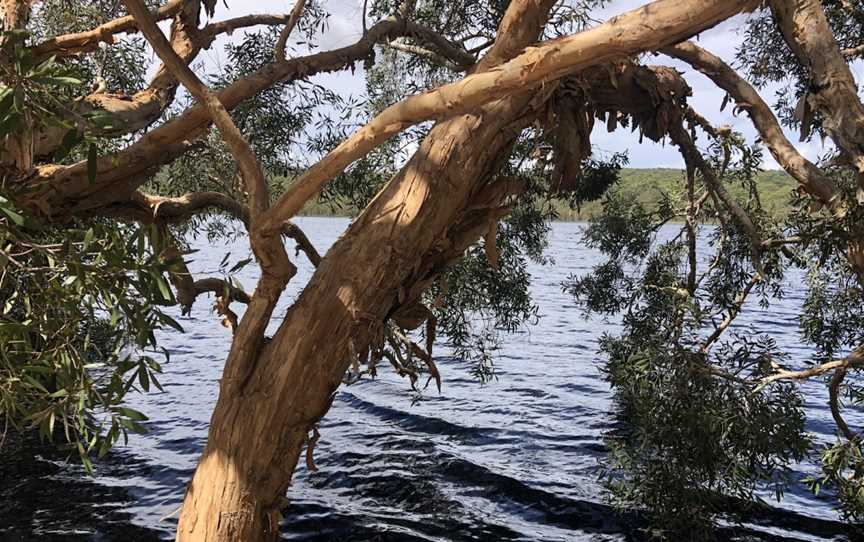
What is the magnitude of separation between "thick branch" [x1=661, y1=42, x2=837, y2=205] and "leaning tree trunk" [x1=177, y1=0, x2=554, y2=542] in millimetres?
1637

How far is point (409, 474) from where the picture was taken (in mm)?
10570

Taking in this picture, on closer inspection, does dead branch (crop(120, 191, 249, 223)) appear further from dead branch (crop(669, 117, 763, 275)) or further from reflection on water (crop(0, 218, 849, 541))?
dead branch (crop(669, 117, 763, 275))

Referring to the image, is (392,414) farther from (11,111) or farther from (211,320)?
(211,320)

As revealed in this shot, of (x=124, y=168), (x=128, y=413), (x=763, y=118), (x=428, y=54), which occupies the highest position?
(x=428, y=54)

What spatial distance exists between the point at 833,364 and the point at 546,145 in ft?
10.1

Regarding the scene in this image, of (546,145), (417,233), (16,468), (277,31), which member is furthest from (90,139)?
(16,468)

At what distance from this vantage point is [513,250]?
950 cm

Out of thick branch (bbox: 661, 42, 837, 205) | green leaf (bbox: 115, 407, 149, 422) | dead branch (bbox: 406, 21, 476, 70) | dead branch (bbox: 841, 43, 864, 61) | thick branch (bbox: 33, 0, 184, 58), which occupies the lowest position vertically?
green leaf (bbox: 115, 407, 149, 422)

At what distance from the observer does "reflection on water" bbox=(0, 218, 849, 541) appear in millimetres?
8516

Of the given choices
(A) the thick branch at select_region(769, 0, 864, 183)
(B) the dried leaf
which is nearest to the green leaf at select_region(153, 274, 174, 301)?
(B) the dried leaf

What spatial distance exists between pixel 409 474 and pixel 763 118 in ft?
24.2

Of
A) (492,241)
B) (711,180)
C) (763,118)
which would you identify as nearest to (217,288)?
(492,241)

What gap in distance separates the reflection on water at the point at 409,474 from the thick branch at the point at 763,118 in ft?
15.7

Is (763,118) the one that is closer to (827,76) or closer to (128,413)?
(827,76)
